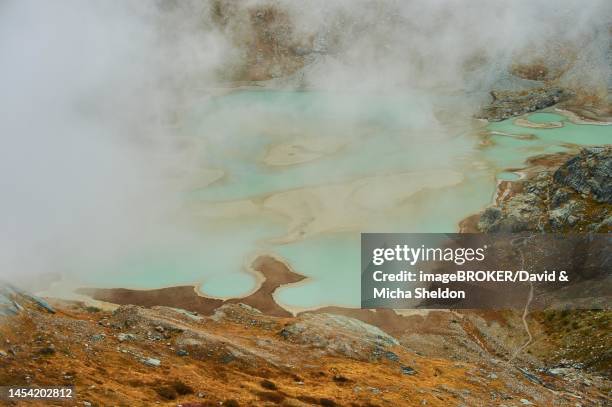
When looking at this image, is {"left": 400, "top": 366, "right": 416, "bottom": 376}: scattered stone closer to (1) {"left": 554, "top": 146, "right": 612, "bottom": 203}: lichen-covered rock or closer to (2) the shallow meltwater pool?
(2) the shallow meltwater pool

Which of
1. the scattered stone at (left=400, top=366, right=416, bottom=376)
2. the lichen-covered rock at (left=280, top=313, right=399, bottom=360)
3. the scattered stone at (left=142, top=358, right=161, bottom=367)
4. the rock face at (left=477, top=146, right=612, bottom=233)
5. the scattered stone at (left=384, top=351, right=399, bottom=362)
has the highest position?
the rock face at (left=477, top=146, right=612, bottom=233)

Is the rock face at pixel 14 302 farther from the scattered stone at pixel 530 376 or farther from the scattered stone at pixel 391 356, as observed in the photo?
the scattered stone at pixel 530 376

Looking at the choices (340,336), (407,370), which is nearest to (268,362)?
(340,336)

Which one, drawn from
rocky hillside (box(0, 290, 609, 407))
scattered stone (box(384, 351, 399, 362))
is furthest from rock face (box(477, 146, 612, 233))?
scattered stone (box(384, 351, 399, 362))

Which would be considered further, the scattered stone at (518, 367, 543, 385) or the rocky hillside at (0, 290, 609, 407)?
the scattered stone at (518, 367, 543, 385)

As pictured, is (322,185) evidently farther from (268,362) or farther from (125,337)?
(125,337)

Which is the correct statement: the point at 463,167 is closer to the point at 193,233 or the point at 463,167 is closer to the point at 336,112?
the point at 336,112

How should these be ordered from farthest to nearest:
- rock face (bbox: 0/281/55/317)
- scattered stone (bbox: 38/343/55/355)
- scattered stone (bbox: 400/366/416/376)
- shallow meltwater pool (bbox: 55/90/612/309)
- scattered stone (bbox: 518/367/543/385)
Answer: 1. shallow meltwater pool (bbox: 55/90/612/309)
2. scattered stone (bbox: 518/367/543/385)
3. scattered stone (bbox: 400/366/416/376)
4. rock face (bbox: 0/281/55/317)
5. scattered stone (bbox: 38/343/55/355)
